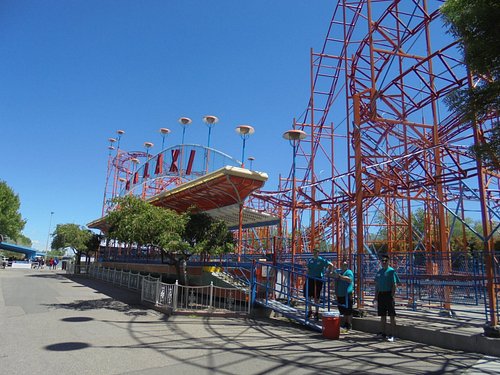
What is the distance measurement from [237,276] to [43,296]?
8.06m

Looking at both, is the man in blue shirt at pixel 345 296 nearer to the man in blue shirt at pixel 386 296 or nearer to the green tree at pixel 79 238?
the man in blue shirt at pixel 386 296

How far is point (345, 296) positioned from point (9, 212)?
2079 inches

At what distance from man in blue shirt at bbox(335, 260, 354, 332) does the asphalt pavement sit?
0.33m

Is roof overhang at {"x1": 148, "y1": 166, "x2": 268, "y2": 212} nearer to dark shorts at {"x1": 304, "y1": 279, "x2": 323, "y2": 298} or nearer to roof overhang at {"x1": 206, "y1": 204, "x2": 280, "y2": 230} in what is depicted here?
roof overhang at {"x1": 206, "y1": 204, "x2": 280, "y2": 230}

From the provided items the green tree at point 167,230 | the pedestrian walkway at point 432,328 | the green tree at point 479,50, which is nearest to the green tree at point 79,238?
the green tree at point 167,230

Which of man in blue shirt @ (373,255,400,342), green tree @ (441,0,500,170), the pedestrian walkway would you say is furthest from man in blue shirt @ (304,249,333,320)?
green tree @ (441,0,500,170)

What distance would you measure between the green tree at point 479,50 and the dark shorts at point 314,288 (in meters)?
5.48

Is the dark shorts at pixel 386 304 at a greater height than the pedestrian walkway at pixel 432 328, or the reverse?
the dark shorts at pixel 386 304

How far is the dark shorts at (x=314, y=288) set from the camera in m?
10.2

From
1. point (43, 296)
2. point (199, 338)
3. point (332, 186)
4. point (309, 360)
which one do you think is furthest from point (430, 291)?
point (43, 296)

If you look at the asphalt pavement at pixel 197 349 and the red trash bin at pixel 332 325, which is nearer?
the asphalt pavement at pixel 197 349

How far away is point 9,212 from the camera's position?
5038 cm

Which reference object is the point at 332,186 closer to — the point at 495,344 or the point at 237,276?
the point at 237,276

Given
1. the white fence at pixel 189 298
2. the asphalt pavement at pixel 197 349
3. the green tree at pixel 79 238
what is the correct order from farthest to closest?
the green tree at pixel 79 238
the white fence at pixel 189 298
the asphalt pavement at pixel 197 349
